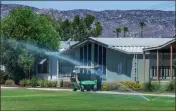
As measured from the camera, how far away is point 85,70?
170 feet

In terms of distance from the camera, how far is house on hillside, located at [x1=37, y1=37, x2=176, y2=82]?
49037mm

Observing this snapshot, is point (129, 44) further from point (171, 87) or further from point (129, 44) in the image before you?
point (171, 87)

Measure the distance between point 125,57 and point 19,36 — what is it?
9783 mm

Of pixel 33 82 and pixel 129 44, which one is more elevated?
pixel 129 44

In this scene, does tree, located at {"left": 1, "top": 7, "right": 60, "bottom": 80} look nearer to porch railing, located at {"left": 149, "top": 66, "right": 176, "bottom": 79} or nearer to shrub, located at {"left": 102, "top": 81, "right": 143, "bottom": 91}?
porch railing, located at {"left": 149, "top": 66, "right": 176, "bottom": 79}

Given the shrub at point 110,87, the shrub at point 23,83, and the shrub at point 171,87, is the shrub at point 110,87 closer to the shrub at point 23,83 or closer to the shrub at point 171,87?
the shrub at point 171,87

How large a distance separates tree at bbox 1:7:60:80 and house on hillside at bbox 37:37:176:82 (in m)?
3.42

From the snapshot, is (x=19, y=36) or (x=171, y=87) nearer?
(x=171, y=87)

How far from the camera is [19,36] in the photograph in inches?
2079

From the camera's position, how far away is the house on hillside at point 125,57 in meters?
49.0

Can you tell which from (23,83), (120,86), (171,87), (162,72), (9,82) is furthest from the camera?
(162,72)

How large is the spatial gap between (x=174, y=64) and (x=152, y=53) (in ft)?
7.41

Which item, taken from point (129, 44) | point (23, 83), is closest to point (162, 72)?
point (129, 44)

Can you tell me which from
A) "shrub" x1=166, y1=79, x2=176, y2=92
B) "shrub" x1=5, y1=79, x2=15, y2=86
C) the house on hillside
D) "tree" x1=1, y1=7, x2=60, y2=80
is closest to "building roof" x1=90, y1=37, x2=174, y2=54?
the house on hillside
